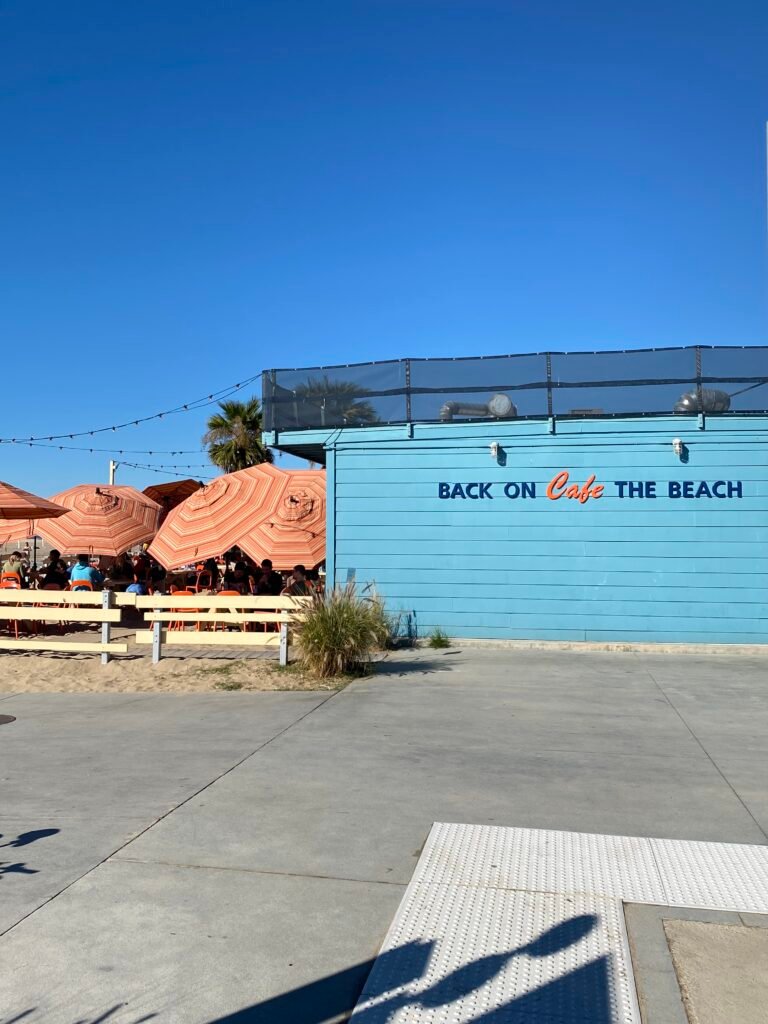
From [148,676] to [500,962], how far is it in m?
7.98

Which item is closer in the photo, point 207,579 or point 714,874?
point 714,874

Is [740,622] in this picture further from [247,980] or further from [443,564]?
[247,980]

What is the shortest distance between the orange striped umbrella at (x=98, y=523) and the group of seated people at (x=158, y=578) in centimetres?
37

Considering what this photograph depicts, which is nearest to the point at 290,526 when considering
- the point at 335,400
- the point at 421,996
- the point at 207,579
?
the point at 335,400

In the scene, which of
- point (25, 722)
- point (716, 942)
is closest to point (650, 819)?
point (716, 942)

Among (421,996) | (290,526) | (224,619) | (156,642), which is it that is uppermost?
(290,526)

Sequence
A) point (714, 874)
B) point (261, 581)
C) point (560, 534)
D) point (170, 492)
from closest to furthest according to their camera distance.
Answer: point (714, 874) → point (560, 534) → point (261, 581) → point (170, 492)

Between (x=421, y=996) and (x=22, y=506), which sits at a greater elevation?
(x=22, y=506)

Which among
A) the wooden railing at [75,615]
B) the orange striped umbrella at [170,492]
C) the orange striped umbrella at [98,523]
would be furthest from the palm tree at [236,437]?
the wooden railing at [75,615]

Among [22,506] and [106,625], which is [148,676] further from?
[22,506]

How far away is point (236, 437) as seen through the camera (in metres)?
33.8

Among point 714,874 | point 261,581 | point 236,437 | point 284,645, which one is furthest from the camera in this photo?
point 236,437

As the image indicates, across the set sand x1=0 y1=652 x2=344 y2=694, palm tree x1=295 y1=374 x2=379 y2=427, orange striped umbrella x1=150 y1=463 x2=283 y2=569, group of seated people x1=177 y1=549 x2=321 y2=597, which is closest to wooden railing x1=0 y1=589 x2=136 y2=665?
sand x1=0 y1=652 x2=344 y2=694

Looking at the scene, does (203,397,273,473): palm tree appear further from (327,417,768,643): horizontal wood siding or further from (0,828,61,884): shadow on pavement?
(0,828,61,884): shadow on pavement
